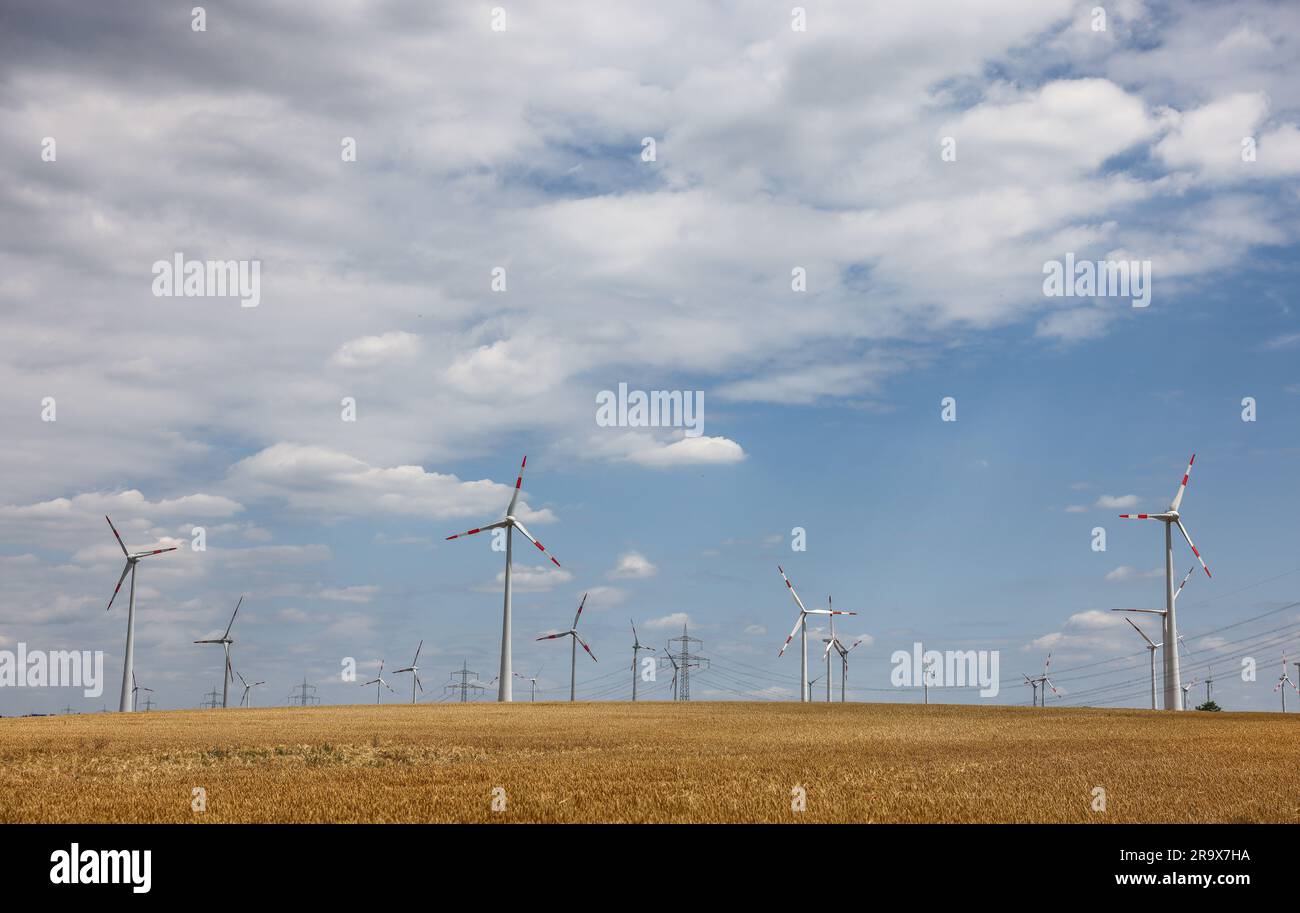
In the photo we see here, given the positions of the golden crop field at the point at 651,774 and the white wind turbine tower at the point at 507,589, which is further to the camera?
the white wind turbine tower at the point at 507,589

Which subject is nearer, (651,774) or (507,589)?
(651,774)

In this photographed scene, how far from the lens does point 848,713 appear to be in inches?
3720

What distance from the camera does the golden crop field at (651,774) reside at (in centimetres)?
2333

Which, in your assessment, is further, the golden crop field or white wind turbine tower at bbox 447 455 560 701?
white wind turbine tower at bbox 447 455 560 701

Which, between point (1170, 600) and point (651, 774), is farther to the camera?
point (1170, 600)

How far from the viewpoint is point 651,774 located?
32.1 metres

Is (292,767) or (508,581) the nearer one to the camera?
(292,767)

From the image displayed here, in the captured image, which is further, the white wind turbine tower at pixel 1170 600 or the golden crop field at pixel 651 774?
the white wind turbine tower at pixel 1170 600

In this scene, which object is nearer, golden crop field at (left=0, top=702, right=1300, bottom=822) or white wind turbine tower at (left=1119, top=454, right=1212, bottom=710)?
golden crop field at (left=0, top=702, right=1300, bottom=822)

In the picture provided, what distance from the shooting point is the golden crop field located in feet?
76.5
